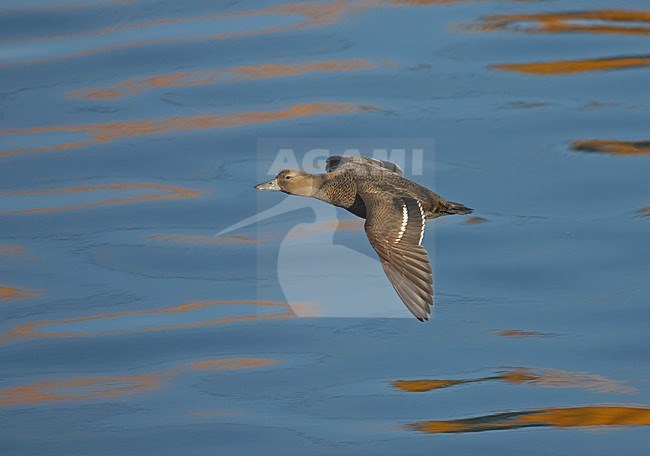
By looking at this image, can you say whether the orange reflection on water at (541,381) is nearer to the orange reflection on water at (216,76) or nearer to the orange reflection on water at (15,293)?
the orange reflection on water at (15,293)

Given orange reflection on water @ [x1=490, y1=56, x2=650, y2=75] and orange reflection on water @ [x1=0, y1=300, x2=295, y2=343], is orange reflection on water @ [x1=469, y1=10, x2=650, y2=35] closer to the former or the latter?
orange reflection on water @ [x1=490, y1=56, x2=650, y2=75]

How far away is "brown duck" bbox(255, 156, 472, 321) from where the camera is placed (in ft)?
25.8

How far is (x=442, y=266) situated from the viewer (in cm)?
976

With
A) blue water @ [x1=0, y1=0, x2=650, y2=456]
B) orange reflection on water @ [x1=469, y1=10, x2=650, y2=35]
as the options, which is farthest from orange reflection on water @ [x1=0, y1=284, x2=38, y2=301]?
orange reflection on water @ [x1=469, y1=10, x2=650, y2=35]

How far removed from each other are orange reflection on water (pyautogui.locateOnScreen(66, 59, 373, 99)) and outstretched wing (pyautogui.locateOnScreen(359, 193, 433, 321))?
4.18 m

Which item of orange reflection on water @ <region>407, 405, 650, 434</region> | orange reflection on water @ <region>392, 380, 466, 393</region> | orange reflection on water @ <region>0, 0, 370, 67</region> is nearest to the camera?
orange reflection on water @ <region>407, 405, 650, 434</region>

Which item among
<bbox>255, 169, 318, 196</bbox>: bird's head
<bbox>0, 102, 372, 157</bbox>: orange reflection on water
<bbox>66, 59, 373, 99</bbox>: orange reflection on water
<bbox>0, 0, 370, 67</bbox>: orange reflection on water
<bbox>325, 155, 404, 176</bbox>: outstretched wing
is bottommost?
<bbox>255, 169, 318, 196</bbox>: bird's head

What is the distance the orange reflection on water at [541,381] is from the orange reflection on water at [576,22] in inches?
200

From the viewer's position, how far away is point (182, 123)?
38.9 feet

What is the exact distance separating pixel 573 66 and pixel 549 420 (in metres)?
4.78

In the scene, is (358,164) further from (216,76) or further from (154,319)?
(216,76)

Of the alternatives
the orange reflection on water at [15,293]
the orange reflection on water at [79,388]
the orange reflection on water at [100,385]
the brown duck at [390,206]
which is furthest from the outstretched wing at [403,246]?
the orange reflection on water at [15,293]

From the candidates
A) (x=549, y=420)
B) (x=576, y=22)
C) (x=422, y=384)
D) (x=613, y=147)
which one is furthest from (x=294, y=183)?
(x=576, y=22)

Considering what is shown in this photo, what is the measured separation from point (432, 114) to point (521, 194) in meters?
1.35
